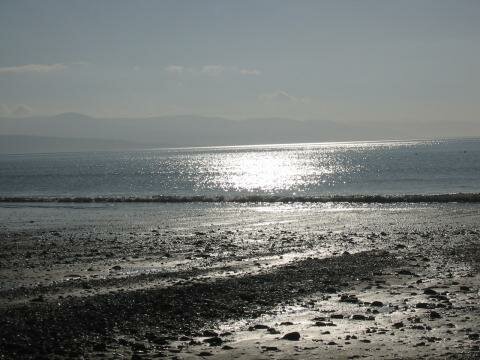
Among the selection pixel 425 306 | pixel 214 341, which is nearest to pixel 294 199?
pixel 425 306

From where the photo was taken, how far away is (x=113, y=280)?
1730 centimetres

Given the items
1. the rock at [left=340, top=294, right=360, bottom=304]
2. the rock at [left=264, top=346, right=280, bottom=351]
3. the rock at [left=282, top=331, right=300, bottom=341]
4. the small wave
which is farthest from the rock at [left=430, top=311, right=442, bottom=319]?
the small wave

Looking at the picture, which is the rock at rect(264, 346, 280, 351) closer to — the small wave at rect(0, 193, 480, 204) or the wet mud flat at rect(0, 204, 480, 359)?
the wet mud flat at rect(0, 204, 480, 359)

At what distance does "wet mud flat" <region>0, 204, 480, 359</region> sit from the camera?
11078 mm

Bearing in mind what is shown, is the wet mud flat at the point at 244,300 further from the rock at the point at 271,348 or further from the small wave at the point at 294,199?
the small wave at the point at 294,199

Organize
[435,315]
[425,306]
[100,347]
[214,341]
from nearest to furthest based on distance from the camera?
1. [100,347]
2. [214,341]
3. [435,315]
4. [425,306]

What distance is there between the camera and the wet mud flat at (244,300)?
11.1 metres

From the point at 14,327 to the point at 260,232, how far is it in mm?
19511

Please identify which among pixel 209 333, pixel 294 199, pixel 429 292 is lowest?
pixel 294 199

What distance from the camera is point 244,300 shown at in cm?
1466

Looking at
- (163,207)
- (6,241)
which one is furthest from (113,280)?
(163,207)

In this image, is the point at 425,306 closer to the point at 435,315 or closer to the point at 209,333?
the point at 435,315

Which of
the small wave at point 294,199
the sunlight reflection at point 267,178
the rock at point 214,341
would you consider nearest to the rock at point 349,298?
the rock at point 214,341

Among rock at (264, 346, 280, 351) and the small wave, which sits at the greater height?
rock at (264, 346, 280, 351)
